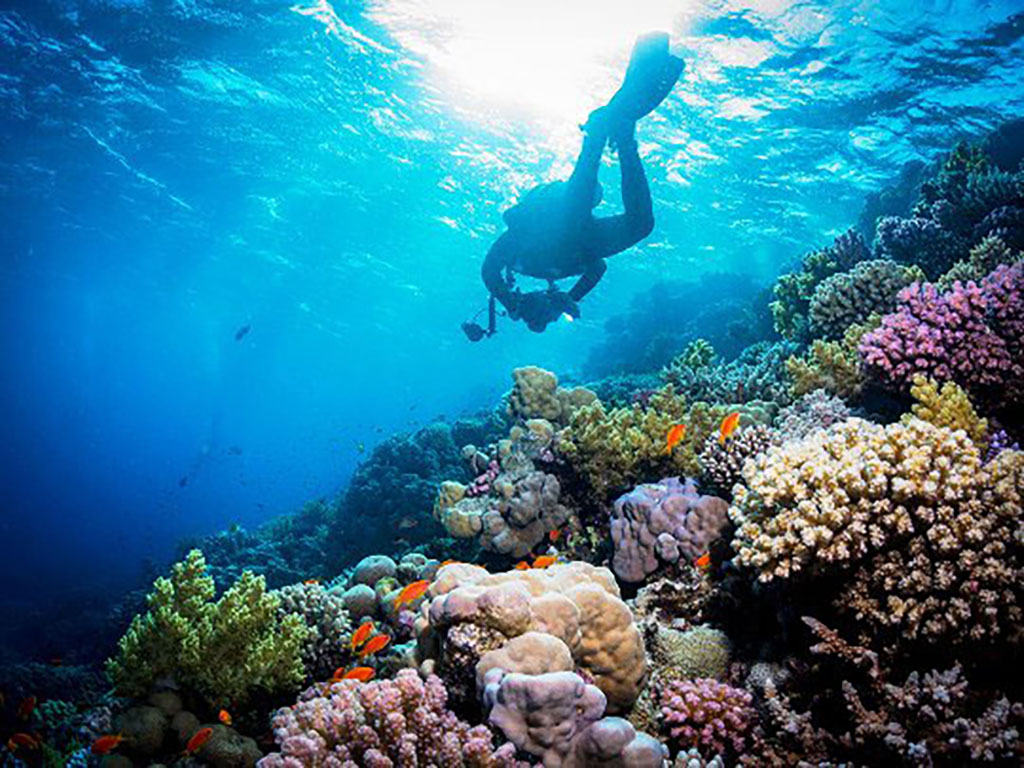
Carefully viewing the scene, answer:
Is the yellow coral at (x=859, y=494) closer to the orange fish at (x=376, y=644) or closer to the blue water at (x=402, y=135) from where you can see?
the orange fish at (x=376, y=644)

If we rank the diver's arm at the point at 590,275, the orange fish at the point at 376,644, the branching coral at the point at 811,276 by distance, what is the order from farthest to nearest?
the branching coral at the point at 811,276 → the diver's arm at the point at 590,275 → the orange fish at the point at 376,644

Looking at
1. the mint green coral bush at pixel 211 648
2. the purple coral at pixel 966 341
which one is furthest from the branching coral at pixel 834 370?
the mint green coral bush at pixel 211 648

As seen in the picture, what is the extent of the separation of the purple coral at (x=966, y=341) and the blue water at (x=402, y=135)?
1168 centimetres

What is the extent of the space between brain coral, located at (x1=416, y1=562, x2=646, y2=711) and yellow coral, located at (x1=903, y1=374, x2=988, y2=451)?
109 inches

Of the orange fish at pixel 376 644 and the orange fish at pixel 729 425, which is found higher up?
the orange fish at pixel 729 425

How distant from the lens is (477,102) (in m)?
17.7

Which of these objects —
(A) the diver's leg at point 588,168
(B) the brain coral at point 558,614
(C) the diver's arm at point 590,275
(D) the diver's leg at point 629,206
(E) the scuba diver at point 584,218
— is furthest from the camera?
(C) the diver's arm at point 590,275

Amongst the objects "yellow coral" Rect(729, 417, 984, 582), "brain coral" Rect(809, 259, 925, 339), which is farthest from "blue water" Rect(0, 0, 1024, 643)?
"yellow coral" Rect(729, 417, 984, 582)

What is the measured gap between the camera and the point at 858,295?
311 inches

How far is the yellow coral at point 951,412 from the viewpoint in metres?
4.04

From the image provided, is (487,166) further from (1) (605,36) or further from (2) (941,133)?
(2) (941,133)

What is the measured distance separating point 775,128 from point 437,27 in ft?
39.1

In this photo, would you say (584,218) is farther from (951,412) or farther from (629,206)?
(951,412)

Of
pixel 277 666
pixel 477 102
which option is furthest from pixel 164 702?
pixel 477 102
